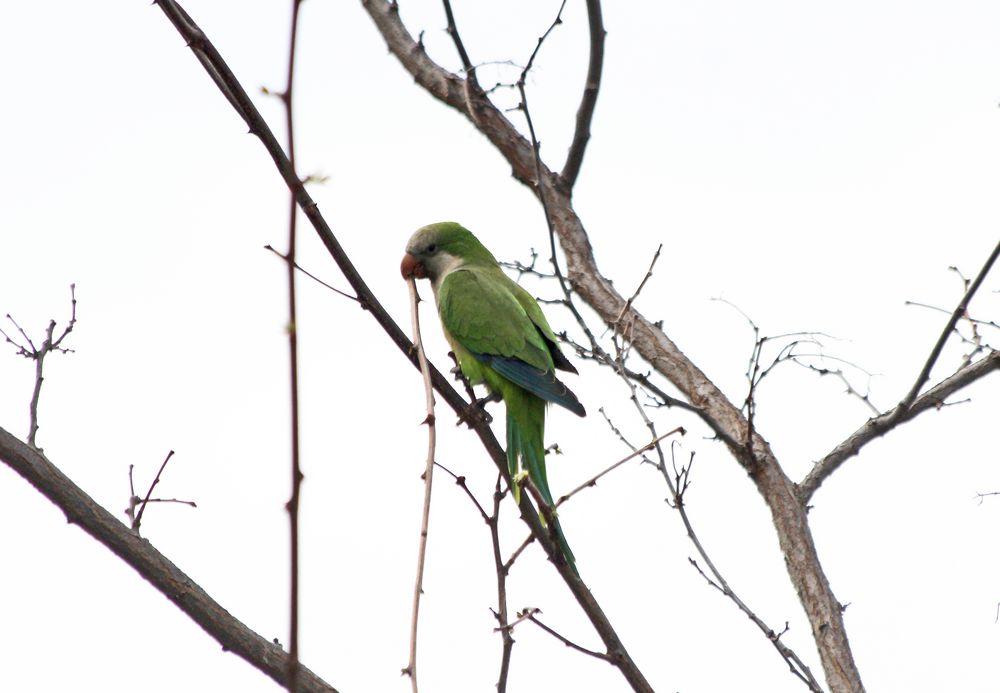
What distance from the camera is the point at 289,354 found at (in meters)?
0.99

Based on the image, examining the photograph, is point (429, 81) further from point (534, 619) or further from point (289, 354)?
point (289, 354)

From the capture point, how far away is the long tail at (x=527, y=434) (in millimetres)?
4141

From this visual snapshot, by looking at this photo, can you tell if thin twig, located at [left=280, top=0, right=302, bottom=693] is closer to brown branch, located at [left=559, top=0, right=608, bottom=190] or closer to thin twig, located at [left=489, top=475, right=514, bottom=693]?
thin twig, located at [left=489, top=475, right=514, bottom=693]

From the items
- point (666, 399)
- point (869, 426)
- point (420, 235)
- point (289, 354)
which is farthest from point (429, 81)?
point (289, 354)

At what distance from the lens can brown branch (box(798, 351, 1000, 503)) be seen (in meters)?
4.02

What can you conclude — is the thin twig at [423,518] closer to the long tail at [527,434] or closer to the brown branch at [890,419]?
the long tail at [527,434]

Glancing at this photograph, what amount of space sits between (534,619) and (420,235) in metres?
3.33

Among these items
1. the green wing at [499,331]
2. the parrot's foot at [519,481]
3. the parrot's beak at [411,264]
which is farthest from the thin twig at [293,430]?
the parrot's beak at [411,264]

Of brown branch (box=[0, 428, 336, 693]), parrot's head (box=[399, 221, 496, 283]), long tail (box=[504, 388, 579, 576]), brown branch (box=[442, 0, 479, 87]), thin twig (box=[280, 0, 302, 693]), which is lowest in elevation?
thin twig (box=[280, 0, 302, 693])

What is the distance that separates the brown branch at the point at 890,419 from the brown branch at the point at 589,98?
71.4 inches

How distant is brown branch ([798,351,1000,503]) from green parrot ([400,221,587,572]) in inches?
36.2

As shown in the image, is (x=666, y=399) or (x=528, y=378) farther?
(x=528, y=378)

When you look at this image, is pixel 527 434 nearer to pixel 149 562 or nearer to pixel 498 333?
pixel 498 333

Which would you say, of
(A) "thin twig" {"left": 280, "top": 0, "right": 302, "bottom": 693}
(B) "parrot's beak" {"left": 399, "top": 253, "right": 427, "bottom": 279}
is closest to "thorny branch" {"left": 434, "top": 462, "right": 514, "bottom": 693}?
(A) "thin twig" {"left": 280, "top": 0, "right": 302, "bottom": 693}
